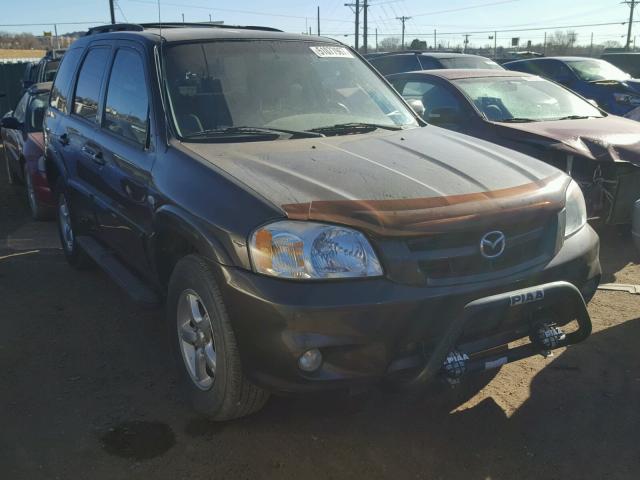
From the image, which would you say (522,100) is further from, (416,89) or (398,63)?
(398,63)

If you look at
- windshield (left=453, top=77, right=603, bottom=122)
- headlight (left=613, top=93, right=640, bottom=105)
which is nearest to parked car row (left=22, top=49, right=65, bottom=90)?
windshield (left=453, top=77, right=603, bottom=122)

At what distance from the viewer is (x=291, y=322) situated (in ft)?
8.28

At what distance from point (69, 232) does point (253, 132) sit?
9.15ft

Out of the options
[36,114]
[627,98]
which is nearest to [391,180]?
[36,114]

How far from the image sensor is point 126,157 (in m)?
3.79

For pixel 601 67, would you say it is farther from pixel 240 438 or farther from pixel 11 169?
pixel 240 438

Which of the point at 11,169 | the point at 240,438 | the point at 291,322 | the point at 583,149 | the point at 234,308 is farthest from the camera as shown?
the point at 11,169

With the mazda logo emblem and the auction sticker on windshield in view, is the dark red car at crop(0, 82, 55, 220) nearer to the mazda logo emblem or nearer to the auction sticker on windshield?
the auction sticker on windshield

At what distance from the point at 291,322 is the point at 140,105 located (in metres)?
1.90

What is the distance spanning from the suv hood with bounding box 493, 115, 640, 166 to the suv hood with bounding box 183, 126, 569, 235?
2.37m

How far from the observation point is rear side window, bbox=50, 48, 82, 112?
5.22 meters

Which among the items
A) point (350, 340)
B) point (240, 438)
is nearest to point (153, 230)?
point (240, 438)

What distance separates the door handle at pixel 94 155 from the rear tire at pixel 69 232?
845 mm

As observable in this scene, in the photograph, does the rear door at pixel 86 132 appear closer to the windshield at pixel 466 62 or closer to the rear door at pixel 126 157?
the rear door at pixel 126 157
